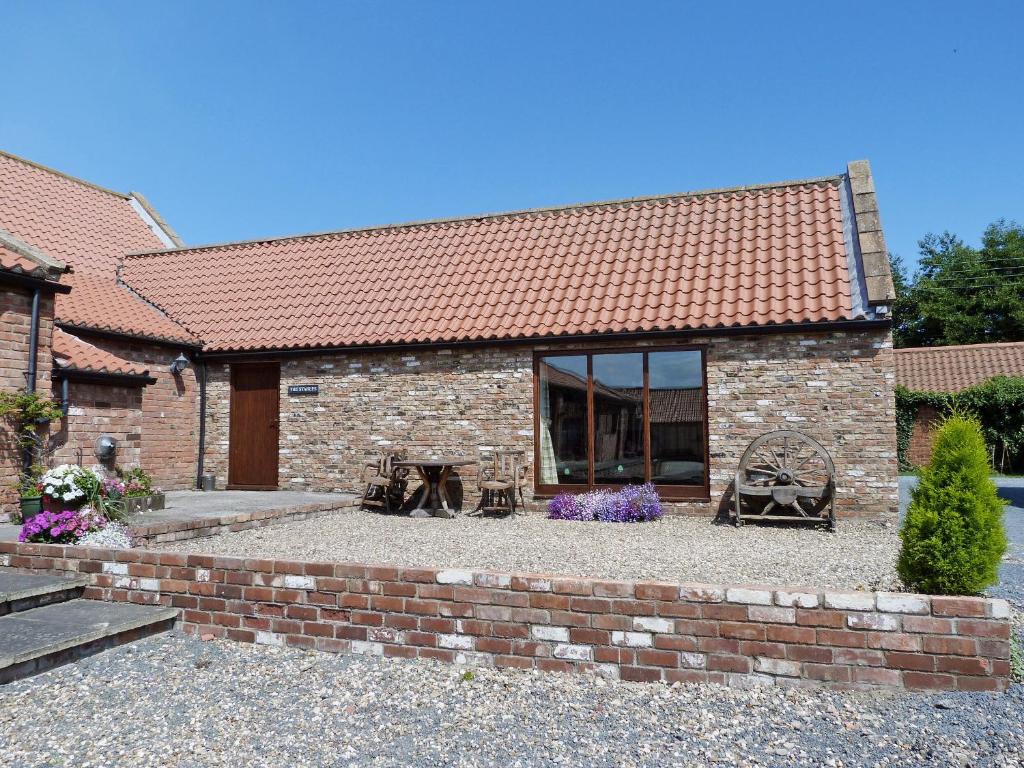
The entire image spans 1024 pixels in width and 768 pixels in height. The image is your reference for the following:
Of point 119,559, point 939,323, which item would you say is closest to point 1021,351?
point 939,323

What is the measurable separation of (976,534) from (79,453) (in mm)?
9860

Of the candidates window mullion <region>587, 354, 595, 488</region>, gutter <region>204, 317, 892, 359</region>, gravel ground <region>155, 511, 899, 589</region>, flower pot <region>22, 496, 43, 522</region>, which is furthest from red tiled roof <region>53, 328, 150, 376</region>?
window mullion <region>587, 354, 595, 488</region>

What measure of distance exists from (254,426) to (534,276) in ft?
19.4

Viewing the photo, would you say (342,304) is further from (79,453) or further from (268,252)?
(79,453)

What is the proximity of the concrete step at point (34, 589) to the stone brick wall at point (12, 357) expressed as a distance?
336 centimetres

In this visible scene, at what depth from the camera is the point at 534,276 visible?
40.6ft

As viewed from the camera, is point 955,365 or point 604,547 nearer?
point 604,547

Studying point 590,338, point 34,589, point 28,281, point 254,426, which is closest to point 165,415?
point 254,426

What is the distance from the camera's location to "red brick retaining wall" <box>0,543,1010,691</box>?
346cm

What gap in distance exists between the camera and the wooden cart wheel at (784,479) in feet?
30.5

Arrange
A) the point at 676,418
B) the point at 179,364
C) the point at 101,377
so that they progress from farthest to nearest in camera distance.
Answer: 1. the point at 179,364
2. the point at 676,418
3. the point at 101,377

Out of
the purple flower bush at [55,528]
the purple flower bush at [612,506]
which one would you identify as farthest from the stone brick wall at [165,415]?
the purple flower bush at [612,506]

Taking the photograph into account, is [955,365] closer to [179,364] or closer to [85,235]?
[179,364]

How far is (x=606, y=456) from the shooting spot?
10930mm
